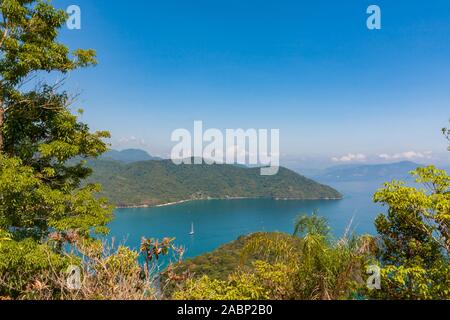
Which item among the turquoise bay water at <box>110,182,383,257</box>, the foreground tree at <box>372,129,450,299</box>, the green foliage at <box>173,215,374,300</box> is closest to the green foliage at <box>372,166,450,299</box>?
the foreground tree at <box>372,129,450,299</box>

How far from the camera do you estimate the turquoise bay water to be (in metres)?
92.5

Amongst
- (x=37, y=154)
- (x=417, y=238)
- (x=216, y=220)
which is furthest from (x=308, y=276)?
(x=216, y=220)

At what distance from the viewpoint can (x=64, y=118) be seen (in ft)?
26.9

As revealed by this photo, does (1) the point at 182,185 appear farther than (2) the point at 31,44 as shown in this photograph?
Yes

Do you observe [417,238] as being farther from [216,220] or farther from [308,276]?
[216,220]

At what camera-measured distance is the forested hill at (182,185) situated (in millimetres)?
155750

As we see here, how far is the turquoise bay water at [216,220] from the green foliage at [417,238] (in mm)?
74338

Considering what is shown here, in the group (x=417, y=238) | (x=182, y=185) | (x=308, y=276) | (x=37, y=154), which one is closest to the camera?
(x=308, y=276)

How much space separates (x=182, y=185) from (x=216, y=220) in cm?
6509

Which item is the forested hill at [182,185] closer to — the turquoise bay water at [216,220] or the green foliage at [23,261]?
the turquoise bay water at [216,220]

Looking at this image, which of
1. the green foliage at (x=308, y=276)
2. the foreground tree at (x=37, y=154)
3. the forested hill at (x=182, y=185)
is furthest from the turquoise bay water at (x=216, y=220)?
the green foliage at (x=308, y=276)

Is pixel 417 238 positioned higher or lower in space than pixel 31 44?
lower

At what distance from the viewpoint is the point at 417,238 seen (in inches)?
236
